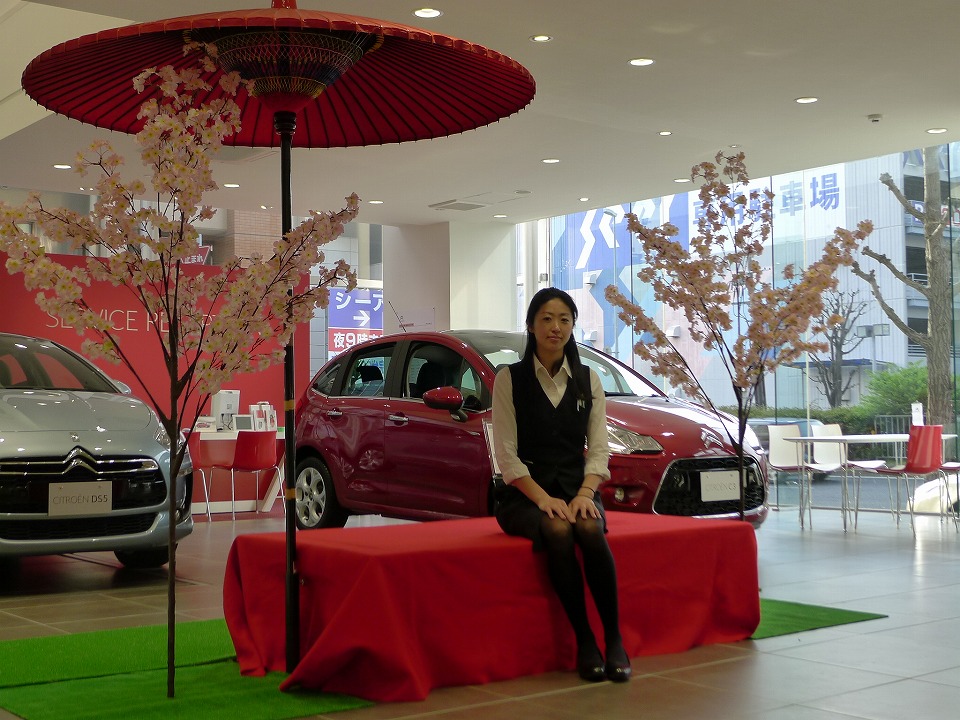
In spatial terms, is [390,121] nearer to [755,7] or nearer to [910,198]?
[755,7]

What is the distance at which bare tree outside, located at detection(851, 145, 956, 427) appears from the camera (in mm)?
11281

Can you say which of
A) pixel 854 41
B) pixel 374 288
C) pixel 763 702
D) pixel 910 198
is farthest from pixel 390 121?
pixel 374 288

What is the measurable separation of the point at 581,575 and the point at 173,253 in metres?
1.70

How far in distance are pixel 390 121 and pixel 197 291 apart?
2.94 feet

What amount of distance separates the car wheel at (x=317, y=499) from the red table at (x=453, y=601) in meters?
3.16

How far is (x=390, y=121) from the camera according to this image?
12.8ft

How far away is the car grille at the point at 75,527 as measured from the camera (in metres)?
5.51

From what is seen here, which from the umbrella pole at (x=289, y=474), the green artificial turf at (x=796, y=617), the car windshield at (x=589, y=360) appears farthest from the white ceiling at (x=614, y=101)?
the green artificial turf at (x=796, y=617)

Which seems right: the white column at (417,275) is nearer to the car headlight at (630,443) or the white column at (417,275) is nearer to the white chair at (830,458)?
the white chair at (830,458)

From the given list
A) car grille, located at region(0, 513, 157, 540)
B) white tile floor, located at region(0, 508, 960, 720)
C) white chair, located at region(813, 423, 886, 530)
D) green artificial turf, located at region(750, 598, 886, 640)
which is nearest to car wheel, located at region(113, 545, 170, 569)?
white tile floor, located at region(0, 508, 960, 720)

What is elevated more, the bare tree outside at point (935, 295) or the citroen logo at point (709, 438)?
the bare tree outside at point (935, 295)

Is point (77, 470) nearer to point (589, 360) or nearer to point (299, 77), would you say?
point (299, 77)

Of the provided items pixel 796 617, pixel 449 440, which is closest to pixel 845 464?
pixel 449 440

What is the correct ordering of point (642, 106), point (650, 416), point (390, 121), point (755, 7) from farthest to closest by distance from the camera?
point (642, 106)
point (755, 7)
point (650, 416)
point (390, 121)
